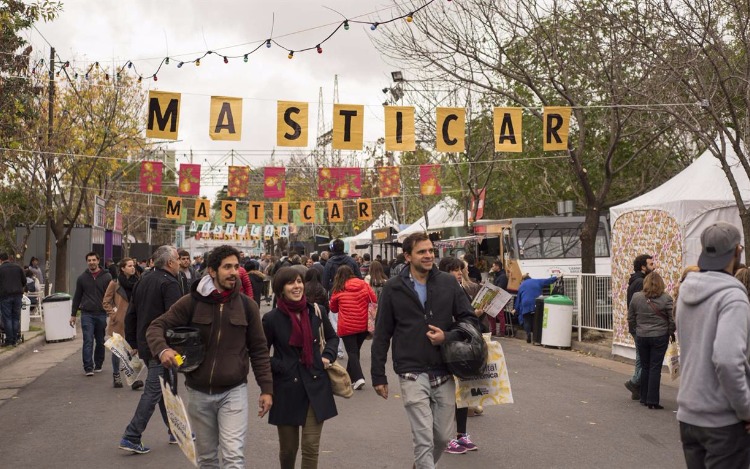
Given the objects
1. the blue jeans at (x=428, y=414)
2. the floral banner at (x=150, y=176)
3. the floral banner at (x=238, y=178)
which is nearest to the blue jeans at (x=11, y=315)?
the floral banner at (x=150, y=176)

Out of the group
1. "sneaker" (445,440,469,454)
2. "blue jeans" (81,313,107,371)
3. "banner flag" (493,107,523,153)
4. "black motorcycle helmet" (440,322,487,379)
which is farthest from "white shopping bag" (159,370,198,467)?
"banner flag" (493,107,523,153)

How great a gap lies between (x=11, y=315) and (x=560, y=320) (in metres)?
10.8

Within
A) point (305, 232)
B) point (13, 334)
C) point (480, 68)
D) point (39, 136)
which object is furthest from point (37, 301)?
point (305, 232)

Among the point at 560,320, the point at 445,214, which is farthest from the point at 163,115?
the point at 445,214

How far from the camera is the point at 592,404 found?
10.6 m

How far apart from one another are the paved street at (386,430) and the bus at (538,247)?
9754 mm

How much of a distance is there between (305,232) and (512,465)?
263 feet

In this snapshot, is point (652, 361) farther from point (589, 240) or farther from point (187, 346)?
point (589, 240)

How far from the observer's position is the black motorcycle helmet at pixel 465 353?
19.1 ft

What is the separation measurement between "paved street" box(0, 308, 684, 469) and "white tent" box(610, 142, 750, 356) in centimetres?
243

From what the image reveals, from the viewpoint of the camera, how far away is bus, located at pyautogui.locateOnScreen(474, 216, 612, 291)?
902 inches

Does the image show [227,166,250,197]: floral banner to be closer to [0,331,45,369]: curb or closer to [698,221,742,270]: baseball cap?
[0,331,45,369]: curb

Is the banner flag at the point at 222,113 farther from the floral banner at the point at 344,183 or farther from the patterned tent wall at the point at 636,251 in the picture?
the floral banner at the point at 344,183

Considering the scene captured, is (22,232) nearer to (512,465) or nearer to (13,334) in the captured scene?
(13,334)
